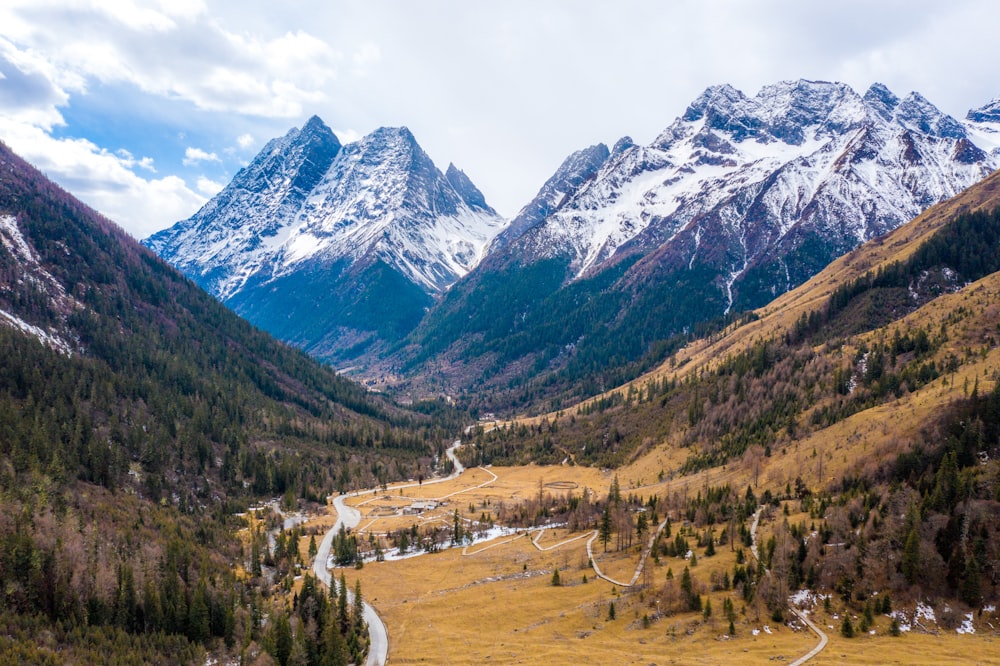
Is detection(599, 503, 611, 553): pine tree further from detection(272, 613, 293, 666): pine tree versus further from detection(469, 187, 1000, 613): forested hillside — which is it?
detection(272, 613, 293, 666): pine tree

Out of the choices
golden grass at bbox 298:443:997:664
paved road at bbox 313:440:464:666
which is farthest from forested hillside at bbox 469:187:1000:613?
paved road at bbox 313:440:464:666

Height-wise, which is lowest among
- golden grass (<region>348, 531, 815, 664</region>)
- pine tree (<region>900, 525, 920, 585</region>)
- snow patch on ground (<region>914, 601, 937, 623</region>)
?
golden grass (<region>348, 531, 815, 664</region>)

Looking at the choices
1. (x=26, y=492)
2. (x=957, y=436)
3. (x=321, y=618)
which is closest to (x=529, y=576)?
(x=321, y=618)

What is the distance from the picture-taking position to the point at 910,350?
165750mm

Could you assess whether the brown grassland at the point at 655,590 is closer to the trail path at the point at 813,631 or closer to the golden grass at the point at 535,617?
the golden grass at the point at 535,617

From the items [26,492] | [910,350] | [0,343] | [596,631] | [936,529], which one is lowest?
[596,631]

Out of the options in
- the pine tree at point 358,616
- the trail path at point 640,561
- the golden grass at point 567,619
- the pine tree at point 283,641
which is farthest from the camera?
the trail path at point 640,561

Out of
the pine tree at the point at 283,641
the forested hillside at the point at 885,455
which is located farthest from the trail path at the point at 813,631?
the pine tree at the point at 283,641

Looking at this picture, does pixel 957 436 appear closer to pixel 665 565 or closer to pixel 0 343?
pixel 665 565

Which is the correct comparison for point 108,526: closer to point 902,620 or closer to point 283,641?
point 283,641

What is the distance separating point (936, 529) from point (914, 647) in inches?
786

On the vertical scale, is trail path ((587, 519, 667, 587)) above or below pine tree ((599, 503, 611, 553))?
below

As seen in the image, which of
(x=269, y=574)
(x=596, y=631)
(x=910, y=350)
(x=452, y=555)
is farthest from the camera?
(x=910, y=350)

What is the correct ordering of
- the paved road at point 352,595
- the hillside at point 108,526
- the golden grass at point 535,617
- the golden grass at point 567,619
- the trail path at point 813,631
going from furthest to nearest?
the paved road at point 352,595
the hillside at point 108,526
the golden grass at point 535,617
the golden grass at point 567,619
the trail path at point 813,631
